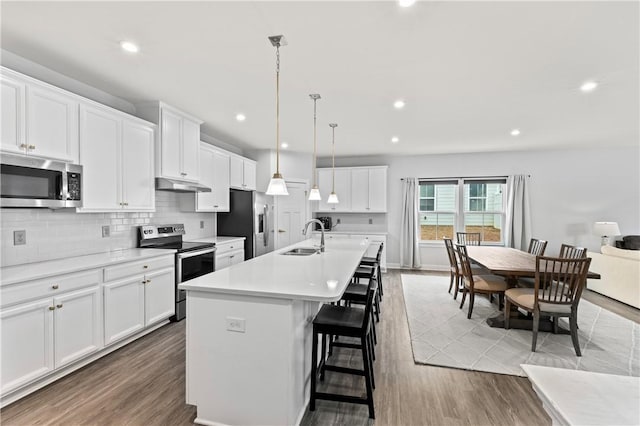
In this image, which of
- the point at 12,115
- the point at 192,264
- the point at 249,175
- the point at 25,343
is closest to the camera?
the point at 25,343

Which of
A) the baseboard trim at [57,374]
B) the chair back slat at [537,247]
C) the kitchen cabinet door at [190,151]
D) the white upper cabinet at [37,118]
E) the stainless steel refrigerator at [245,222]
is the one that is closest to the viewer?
the baseboard trim at [57,374]

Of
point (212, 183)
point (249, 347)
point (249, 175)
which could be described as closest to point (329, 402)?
point (249, 347)

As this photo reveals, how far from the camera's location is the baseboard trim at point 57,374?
210 centimetres

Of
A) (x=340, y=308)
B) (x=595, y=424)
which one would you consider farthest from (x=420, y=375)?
(x=595, y=424)

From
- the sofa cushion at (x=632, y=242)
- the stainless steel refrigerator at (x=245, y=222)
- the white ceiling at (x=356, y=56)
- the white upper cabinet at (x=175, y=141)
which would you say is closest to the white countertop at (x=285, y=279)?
the white ceiling at (x=356, y=56)

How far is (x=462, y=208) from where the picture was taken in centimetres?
675

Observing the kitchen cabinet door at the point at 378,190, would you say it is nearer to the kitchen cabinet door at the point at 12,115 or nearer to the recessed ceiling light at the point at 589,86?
the recessed ceiling light at the point at 589,86

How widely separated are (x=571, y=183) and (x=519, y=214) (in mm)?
1249

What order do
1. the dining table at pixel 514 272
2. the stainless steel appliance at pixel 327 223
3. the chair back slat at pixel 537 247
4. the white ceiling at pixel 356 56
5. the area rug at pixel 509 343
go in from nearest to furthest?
the white ceiling at pixel 356 56, the area rug at pixel 509 343, the dining table at pixel 514 272, the chair back slat at pixel 537 247, the stainless steel appliance at pixel 327 223

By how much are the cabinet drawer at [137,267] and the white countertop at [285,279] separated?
1222 mm

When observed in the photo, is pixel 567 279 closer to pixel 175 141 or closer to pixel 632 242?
pixel 632 242

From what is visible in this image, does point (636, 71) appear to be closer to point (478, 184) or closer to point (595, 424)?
point (595, 424)

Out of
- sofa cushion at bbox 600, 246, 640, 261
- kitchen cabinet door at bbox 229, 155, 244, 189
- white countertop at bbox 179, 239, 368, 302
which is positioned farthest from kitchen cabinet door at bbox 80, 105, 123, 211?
sofa cushion at bbox 600, 246, 640, 261

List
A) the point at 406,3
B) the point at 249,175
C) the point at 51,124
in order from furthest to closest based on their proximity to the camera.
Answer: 1. the point at 249,175
2. the point at 51,124
3. the point at 406,3
